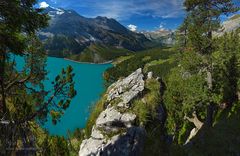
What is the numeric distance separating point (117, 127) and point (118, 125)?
0.44 metres

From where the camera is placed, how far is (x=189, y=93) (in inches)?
1264

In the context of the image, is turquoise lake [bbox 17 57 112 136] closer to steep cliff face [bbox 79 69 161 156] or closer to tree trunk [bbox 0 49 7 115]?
steep cliff face [bbox 79 69 161 156]

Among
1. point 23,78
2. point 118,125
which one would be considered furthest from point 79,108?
point 23,78

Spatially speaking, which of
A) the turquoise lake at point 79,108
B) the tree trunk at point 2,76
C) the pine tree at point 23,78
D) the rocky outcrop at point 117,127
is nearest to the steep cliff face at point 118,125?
the rocky outcrop at point 117,127

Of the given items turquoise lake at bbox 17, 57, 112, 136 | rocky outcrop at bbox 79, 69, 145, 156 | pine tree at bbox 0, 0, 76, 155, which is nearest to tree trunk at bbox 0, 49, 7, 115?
pine tree at bbox 0, 0, 76, 155

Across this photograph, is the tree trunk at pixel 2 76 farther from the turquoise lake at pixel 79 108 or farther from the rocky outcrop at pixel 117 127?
the turquoise lake at pixel 79 108

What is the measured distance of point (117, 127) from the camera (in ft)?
108

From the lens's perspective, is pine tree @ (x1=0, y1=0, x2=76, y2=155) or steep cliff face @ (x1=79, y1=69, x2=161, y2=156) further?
steep cliff face @ (x1=79, y1=69, x2=161, y2=156)

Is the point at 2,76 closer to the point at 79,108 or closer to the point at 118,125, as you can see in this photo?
the point at 118,125

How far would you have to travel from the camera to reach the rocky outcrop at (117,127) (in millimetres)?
24297

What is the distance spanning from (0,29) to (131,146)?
592 inches

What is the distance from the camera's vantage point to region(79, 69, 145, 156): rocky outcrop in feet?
79.7

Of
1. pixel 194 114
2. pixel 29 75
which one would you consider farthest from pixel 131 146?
pixel 194 114

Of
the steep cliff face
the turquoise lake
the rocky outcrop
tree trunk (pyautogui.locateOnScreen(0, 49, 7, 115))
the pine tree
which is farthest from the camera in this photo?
the turquoise lake
